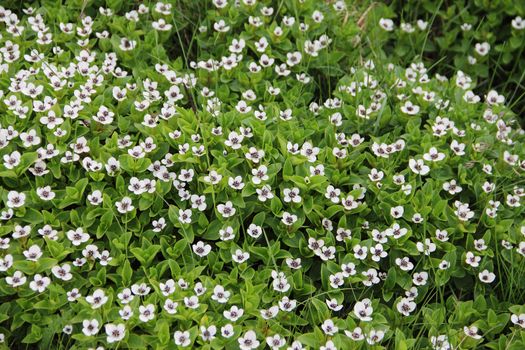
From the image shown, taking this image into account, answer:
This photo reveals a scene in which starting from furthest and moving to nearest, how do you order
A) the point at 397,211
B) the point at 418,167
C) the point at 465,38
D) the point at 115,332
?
the point at 465,38, the point at 418,167, the point at 397,211, the point at 115,332

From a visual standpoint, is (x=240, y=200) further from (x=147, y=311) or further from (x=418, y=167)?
(x=418, y=167)

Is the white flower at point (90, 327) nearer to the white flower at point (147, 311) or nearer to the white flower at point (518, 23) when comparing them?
the white flower at point (147, 311)

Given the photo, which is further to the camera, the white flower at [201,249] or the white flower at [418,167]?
the white flower at [418,167]

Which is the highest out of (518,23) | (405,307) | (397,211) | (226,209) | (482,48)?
(518,23)

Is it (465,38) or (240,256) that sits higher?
(465,38)

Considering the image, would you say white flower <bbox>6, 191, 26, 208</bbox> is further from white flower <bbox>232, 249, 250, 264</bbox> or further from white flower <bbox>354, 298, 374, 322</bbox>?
white flower <bbox>354, 298, 374, 322</bbox>

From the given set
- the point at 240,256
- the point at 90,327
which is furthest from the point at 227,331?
the point at 90,327

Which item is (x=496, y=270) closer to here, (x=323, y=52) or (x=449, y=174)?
(x=449, y=174)

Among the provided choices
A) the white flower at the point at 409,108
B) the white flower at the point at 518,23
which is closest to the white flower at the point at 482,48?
the white flower at the point at 518,23
